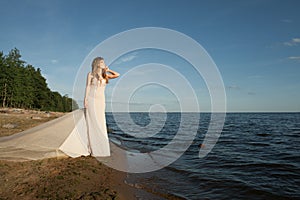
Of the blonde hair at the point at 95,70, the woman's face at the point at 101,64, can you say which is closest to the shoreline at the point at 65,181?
the blonde hair at the point at 95,70

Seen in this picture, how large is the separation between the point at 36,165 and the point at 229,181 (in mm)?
5223

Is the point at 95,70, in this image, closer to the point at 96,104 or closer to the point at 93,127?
the point at 96,104

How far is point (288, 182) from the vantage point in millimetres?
6434

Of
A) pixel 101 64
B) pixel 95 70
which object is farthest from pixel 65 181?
pixel 101 64

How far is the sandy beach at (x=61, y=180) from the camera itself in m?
3.66

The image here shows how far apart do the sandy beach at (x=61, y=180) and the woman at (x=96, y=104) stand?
670 mm

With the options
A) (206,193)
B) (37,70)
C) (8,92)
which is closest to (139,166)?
(206,193)

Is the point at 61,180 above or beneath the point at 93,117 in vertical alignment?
beneath

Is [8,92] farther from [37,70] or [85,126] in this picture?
[85,126]

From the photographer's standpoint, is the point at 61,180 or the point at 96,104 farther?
the point at 96,104

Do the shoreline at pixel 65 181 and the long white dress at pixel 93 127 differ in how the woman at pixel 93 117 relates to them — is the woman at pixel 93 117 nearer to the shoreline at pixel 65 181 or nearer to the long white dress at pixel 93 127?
the long white dress at pixel 93 127

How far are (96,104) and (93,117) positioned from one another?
0.39 metres

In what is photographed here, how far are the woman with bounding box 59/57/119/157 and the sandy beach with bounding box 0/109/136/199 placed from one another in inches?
21.0

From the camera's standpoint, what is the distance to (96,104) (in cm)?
622
